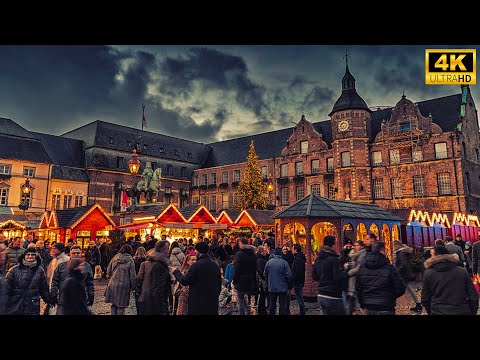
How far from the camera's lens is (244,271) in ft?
26.3

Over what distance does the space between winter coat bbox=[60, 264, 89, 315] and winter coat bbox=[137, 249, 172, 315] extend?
110 centimetres

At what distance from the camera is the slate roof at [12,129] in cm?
3781

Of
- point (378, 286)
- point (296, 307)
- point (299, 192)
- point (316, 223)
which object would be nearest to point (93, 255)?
point (296, 307)

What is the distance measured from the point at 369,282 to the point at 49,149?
142 feet

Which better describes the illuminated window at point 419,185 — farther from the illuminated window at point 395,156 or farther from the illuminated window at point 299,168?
the illuminated window at point 299,168

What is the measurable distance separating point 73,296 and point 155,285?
1.36 metres

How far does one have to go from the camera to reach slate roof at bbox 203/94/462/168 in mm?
33656

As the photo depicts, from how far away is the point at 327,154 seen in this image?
39000 mm

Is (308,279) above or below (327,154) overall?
below

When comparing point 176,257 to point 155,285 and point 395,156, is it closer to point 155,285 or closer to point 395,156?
point 155,285
